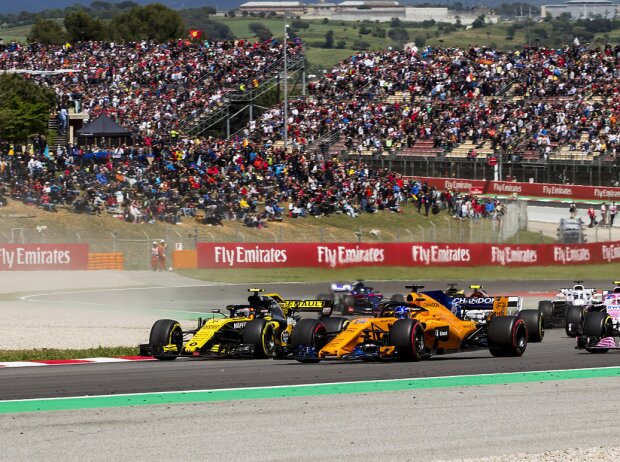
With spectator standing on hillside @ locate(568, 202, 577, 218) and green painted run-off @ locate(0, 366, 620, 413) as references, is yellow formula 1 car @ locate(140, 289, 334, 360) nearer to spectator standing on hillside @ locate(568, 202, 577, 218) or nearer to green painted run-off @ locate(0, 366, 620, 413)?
green painted run-off @ locate(0, 366, 620, 413)

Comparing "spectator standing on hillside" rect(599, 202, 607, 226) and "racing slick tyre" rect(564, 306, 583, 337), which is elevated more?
"spectator standing on hillside" rect(599, 202, 607, 226)

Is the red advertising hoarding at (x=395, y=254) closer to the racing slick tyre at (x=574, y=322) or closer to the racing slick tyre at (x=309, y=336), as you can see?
the racing slick tyre at (x=574, y=322)

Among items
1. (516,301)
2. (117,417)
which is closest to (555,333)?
(516,301)

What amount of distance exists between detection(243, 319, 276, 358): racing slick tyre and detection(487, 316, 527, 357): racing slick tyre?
11.9ft

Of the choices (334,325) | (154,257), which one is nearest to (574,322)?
(334,325)

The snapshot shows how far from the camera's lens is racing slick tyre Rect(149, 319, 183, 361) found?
1877 centimetres

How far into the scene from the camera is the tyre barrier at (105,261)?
39281 mm

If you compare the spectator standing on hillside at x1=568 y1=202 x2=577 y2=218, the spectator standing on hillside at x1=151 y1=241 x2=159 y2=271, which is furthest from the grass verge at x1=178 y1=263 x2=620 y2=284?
the spectator standing on hillside at x1=568 y1=202 x2=577 y2=218

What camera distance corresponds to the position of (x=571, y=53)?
71875mm

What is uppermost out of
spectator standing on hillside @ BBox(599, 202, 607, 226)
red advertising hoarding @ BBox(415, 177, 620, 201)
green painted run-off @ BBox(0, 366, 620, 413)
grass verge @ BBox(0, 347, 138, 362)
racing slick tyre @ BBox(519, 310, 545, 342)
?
red advertising hoarding @ BBox(415, 177, 620, 201)

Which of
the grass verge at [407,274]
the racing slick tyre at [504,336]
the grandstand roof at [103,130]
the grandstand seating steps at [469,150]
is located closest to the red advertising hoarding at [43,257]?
the grass verge at [407,274]

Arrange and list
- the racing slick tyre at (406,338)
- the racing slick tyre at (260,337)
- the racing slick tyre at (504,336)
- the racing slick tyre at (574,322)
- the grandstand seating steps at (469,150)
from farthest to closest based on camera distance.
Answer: the grandstand seating steps at (469,150), the racing slick tyre at (574,322), the racing slick tyre at (260,337), the racing slick tyre at (504,336), the racing slick tyre at (406,338)

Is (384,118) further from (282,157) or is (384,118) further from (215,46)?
(282,157)

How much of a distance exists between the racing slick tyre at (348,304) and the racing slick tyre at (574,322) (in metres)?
7.76
